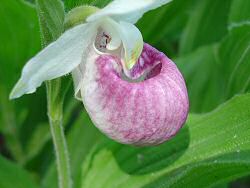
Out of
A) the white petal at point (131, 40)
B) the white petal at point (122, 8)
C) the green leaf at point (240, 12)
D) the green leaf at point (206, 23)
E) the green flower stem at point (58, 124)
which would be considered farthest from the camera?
the green leaf at point (206, 23)

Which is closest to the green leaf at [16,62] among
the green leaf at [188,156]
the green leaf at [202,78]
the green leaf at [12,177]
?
the green leaf at [12,177]

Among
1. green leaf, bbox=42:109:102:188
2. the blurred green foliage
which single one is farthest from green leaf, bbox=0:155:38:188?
green leaf, bbox=42:109:102:188

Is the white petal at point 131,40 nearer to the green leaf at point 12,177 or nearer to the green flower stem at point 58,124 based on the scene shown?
the green flower stem at point 58,124

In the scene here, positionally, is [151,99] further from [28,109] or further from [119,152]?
[28,109]

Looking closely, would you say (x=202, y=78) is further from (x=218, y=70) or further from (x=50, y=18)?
(x=50, y=18)

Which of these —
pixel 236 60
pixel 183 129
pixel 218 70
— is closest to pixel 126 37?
→ pixel 183 129

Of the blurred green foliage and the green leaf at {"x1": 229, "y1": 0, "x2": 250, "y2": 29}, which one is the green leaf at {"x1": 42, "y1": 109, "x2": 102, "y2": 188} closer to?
the blurred green foliage
